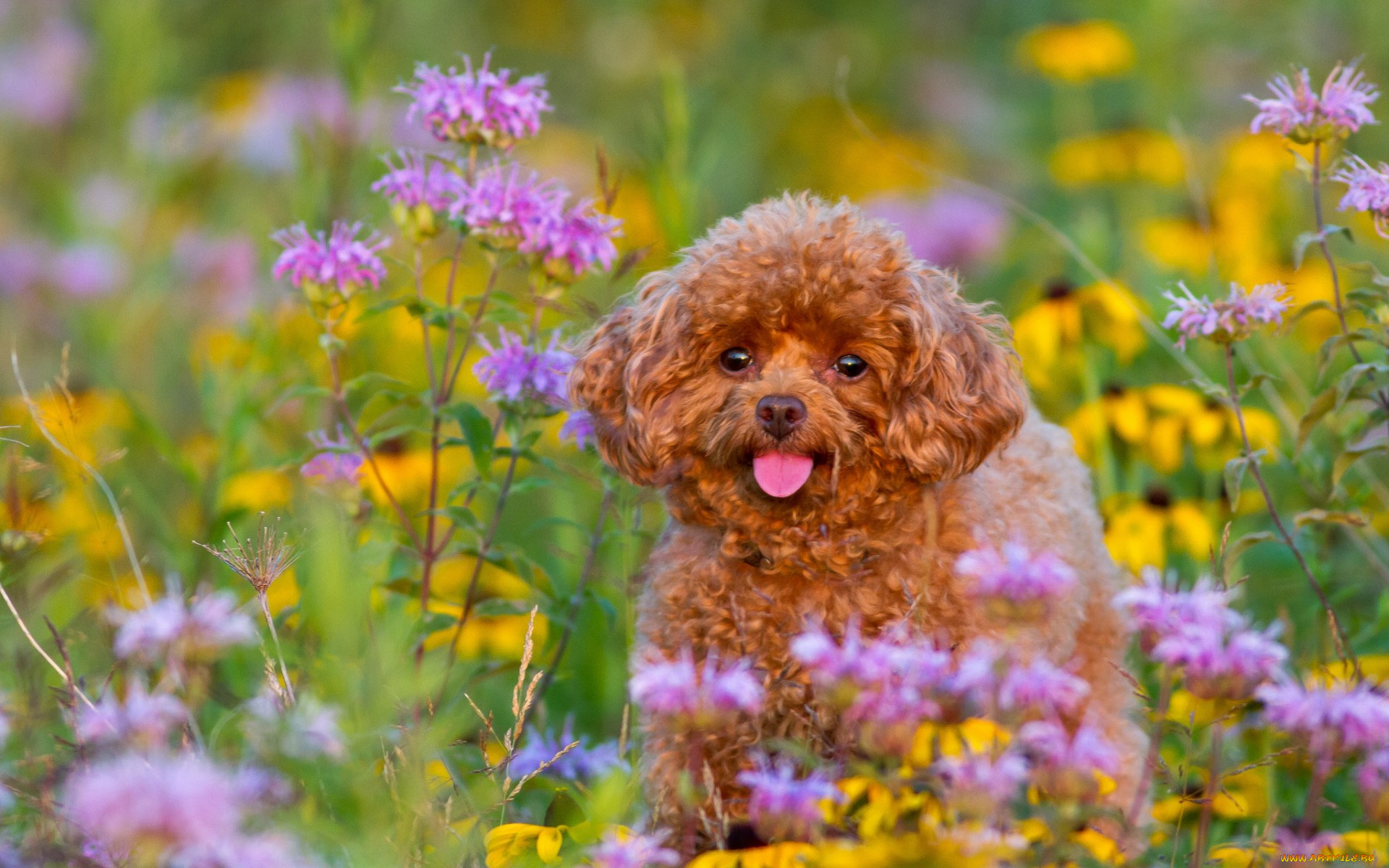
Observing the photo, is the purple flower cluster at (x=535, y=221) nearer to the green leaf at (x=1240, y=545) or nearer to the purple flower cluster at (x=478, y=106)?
the purple flower cluster at (x=478, y=106)

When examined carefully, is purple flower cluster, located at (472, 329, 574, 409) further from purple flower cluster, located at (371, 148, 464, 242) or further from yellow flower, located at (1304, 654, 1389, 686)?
yellow flower, located at (1304, 654, 1389, 686)

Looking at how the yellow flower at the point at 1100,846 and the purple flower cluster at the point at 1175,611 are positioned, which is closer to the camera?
the purple flower cluster at the point at 1175,611

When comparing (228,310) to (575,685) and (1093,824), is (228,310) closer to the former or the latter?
(575,685)

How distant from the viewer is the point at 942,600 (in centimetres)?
276

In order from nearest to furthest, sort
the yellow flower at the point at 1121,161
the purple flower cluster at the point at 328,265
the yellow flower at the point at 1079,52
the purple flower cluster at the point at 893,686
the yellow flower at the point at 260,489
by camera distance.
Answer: the purple flower cluster at the point at 893,686
the purple flower cluster at the point at 328,265
the yellow flower at the point at 260,489
the yellow flower at the point at 1121,161
the yellow flower at the point at 1079,52

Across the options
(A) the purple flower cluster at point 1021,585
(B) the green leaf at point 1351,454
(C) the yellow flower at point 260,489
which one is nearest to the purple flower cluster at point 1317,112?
(B) the green leaf at point 1351,454

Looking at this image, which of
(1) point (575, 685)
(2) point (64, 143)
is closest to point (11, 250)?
(2) point (64, 143)

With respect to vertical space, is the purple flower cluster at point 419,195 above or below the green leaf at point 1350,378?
above

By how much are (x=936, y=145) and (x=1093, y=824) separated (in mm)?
6805

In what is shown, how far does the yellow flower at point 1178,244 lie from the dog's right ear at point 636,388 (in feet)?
10.1

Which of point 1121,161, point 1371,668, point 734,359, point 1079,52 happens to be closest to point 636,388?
point 734,359

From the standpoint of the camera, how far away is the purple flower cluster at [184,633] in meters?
1.87

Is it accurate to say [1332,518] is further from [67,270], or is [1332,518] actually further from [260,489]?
[67,270]

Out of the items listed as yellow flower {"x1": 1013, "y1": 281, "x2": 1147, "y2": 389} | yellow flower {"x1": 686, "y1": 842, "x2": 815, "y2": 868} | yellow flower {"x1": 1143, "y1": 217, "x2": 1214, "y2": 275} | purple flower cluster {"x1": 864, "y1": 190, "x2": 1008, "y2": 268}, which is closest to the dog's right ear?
yellow flower {"x1": 686, "y1": 842, "x2": 815, "y2": 868}
